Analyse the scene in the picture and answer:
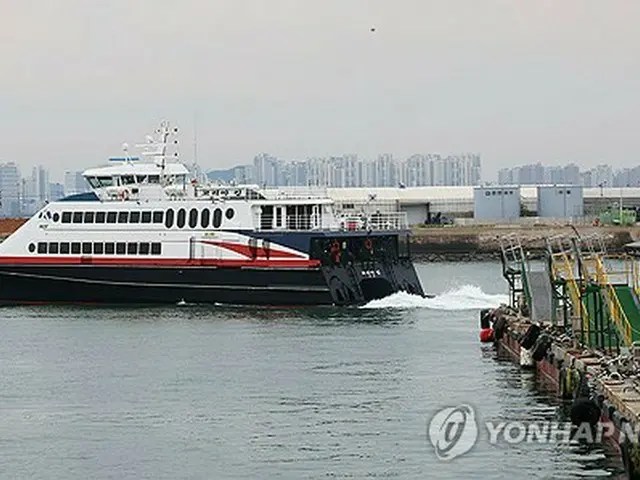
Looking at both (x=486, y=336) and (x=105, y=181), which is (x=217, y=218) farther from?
(x=486, y=336)

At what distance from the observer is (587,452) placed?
24531 mm

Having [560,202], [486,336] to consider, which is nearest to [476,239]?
[560,202]

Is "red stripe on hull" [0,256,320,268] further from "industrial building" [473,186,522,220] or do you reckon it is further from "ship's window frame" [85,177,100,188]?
"industrial building" [473,186,522,220]

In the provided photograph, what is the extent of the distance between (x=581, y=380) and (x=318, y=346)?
1321 cm

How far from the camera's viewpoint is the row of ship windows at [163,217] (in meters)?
51.2

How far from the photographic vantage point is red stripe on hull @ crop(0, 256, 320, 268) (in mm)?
49844

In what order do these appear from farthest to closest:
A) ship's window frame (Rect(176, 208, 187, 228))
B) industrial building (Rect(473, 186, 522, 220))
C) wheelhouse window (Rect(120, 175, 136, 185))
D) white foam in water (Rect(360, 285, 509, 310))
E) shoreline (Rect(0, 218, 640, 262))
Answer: industrial building (Rect(473, 186, 522, 220)) → shoreline (Rect(0, 218, 640, 262)) → wheelhouse window (Rect(120, 175, 136, 185)) → ship's window frame (Rect(176, 208, 187, 228)) → white foam in water (Rect(360, 285, 509, 310))

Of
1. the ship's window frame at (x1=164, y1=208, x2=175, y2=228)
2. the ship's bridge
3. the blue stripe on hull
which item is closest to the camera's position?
the blue stripe on hull

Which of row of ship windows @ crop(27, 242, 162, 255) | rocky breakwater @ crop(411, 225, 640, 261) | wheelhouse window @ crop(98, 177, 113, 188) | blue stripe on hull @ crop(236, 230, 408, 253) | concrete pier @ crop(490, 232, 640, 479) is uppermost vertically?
wheelhouse window @ crop(98, 177, 113, 188)

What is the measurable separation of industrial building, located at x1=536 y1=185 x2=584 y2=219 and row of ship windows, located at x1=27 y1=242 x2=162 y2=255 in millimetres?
64961

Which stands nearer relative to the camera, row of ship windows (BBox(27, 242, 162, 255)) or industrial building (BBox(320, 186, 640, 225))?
row of ship windows (BBox(27, 242, 162, 255))

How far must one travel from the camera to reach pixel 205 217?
2020 inches

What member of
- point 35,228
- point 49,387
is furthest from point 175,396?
point 35,228

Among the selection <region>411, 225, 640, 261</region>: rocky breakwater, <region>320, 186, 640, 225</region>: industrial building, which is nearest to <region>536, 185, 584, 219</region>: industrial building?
<region>320, 186, 640, 225</region>: industrial building
